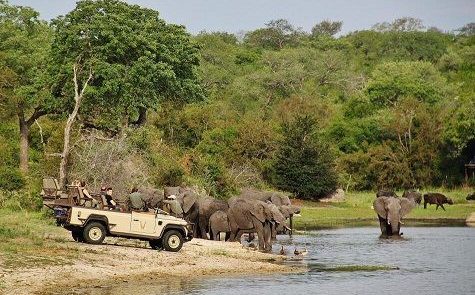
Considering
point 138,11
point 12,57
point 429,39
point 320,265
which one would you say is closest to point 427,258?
point 320,265

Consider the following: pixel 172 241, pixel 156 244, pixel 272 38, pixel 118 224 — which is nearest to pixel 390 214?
pixel 156 244

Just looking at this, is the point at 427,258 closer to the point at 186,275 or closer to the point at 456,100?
the point at 186,275

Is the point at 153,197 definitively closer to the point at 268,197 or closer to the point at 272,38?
the point at 268,197

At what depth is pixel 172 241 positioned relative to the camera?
3241cm

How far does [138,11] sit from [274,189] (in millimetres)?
19628

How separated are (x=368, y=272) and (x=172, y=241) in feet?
21.7

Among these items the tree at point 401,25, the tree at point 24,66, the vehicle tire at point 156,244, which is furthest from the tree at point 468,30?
the vehicle tire at point 156,244

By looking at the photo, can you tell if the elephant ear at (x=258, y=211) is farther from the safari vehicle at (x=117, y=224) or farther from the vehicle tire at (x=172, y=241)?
the vehicle tire at (x=172, y=241)

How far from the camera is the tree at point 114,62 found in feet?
176

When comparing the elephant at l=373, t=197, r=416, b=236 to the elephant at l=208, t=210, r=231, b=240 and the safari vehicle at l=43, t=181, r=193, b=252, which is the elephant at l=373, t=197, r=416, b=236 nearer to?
the elephant at l=208, t=210, r=231, b=240

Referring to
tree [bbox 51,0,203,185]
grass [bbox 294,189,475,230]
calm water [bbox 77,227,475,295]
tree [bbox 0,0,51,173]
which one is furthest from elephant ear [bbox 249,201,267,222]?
tree [bbox 0,0,51,173]

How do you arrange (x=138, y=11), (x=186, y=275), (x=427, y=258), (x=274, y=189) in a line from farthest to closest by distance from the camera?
1. (x=274, y=189)
2. (x=138, y=11)
3. (x=427, y=258)
4. (x=186, y=275)

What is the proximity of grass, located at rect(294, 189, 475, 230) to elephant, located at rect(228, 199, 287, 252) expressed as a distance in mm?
14597

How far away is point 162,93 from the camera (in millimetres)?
62781
